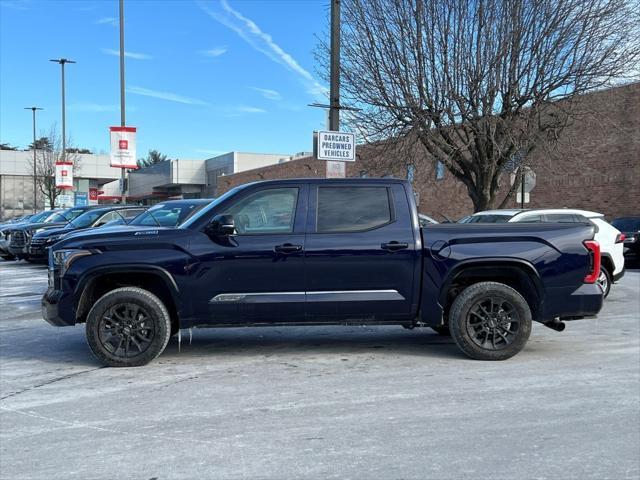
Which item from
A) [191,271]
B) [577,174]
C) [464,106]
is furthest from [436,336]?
[577,174]

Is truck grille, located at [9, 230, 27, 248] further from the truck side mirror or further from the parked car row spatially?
the truck side mirror

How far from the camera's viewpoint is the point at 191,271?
6016 mm

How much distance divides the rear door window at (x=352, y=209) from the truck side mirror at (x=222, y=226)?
35.0 inches

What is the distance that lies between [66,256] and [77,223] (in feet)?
35.0

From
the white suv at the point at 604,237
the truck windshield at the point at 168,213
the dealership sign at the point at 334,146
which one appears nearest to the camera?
the white suv at the point at 604,237

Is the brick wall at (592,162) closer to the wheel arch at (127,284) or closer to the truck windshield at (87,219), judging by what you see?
the truck windshield at (87,219)

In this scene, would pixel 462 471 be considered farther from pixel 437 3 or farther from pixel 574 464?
pixel 437 3

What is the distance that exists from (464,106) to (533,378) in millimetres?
11864

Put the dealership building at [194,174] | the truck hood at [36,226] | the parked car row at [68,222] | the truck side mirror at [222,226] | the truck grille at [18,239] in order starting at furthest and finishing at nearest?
the dealership building at [194,174] < the truck grille at [18,239] < the truck hood at [36,226] < the parked car row at [68,222] < the truck side mirror at [222,226]

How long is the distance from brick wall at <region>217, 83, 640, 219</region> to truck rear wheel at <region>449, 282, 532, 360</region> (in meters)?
11.6

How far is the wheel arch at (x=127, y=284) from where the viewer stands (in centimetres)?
602

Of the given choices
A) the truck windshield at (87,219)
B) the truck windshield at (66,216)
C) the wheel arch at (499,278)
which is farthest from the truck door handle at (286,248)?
the truck windshield at (66,216)

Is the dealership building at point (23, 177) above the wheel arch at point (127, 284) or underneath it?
above

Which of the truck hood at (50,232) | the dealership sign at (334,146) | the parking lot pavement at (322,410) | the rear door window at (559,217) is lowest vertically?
the parking lot pavement at (322,410)
